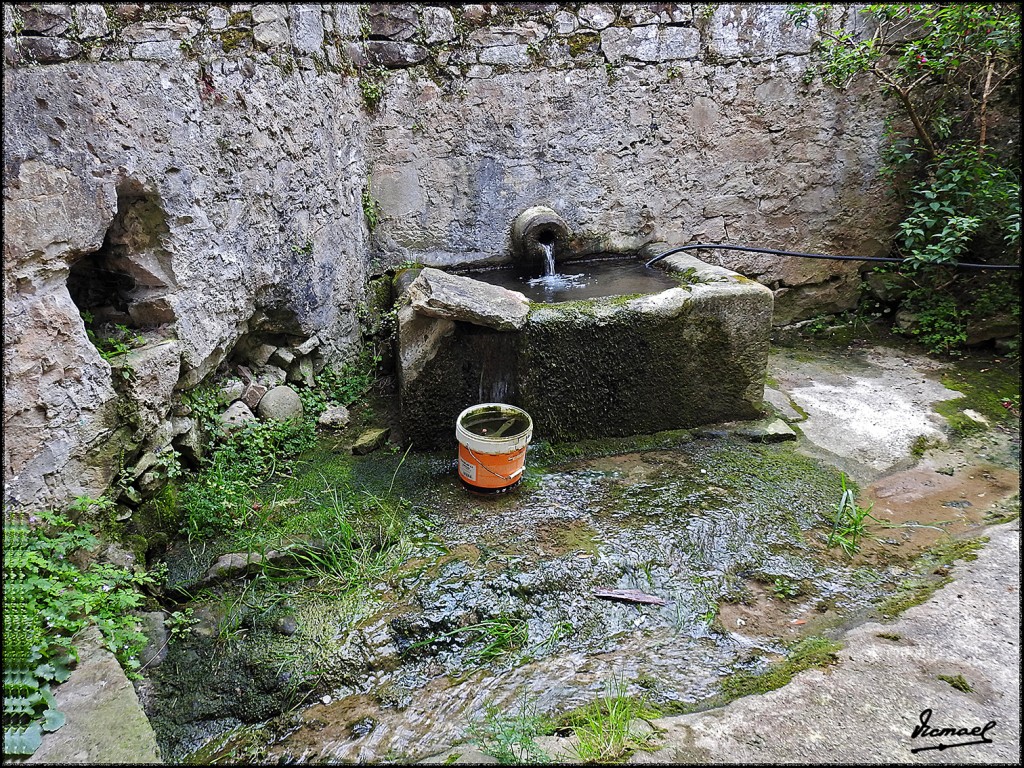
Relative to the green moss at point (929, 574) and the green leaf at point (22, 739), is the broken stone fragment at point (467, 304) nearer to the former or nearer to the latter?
the green moss at point (929, 574)

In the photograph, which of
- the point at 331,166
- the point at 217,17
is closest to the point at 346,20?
the point at 331,166

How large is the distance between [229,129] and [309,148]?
0.55 metres

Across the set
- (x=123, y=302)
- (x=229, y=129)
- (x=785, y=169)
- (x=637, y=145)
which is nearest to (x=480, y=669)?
(x=123, y=302)

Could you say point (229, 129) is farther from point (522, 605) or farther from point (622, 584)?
point (622, 584)

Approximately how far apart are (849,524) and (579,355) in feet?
4.82

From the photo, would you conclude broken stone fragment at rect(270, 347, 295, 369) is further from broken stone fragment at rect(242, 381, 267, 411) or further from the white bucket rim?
the white bucket rim

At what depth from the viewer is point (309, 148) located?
330cm

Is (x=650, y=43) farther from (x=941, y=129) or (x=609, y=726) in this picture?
(x=609, y=726)

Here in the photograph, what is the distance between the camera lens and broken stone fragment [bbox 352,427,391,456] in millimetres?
3273

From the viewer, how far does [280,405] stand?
3.28m

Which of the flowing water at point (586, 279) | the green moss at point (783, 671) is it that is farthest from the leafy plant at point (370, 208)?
the green moss at point (783, 671)

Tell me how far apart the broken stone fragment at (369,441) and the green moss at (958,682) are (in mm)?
2572

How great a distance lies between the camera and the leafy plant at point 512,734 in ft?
5.36

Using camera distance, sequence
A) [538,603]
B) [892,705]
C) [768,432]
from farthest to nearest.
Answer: [768,432], [538,603], [892,705]
